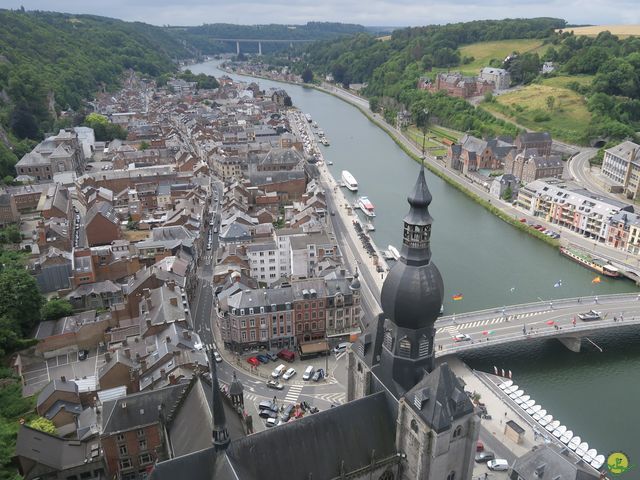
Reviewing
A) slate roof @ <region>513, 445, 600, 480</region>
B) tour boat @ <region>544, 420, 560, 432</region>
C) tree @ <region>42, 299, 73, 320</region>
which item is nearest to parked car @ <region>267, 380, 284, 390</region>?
slate roof @ <region>513, 445, 600, 480</region>

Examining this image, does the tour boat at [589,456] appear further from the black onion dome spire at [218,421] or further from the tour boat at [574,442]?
the black onion dome spire at [218,421]

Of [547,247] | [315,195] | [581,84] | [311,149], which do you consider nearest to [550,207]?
[547,247]

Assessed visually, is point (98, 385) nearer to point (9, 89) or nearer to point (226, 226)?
point (226, 226)

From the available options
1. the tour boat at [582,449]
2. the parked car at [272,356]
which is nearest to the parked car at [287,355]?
the parked car at [272,356]

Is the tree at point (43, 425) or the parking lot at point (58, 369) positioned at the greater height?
the tree at point (43, 425)

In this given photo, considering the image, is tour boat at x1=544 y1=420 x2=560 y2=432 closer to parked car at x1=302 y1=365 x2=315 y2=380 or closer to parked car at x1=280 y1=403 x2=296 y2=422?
parked car at x1=302 y1=365 x2=315 y2=380

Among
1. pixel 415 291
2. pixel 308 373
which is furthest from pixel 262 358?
pixel 415 291
